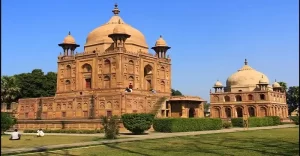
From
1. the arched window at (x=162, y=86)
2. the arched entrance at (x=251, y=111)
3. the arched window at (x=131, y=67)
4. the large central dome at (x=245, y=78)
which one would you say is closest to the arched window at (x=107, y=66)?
the arched window at (x=131, y=67)

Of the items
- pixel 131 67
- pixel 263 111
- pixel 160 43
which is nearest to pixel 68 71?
pixel 131 67

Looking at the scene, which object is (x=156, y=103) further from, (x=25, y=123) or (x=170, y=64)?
(x=25, y=123)

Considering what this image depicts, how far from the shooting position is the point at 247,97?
2452 inches

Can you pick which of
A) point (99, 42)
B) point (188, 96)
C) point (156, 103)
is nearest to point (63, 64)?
point (99, 42)

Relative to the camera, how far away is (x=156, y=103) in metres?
43.5

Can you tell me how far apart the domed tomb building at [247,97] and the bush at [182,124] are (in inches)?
1144

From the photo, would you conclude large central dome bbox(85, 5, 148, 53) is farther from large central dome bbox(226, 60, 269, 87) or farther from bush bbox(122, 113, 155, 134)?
large central dome bbox(226, 60, 269, 87)

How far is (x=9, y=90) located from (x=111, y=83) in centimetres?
2211

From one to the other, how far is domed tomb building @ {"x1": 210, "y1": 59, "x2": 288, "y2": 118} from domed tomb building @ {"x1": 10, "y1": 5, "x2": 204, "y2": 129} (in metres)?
18.6

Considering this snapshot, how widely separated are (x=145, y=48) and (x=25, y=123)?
68.5 ft

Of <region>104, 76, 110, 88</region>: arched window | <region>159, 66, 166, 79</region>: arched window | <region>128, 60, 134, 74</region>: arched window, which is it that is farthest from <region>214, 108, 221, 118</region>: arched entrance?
<region>104, 76, 110, 88</region>: arched window

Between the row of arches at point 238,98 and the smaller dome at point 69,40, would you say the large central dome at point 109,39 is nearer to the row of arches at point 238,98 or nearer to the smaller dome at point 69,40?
the smaller dome at point 69,40

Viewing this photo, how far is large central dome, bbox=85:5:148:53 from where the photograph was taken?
4797 centimetres

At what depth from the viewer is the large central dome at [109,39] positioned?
48.0 m
